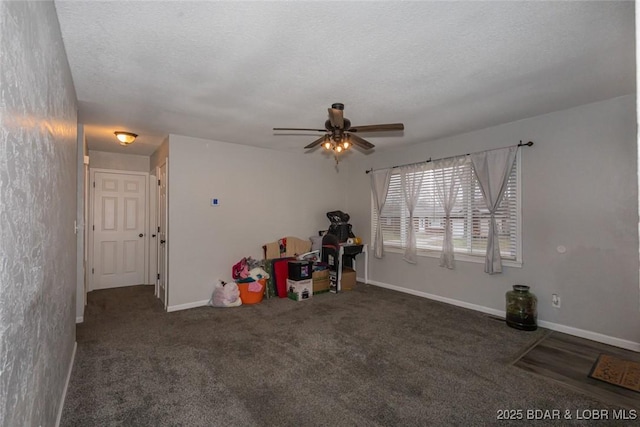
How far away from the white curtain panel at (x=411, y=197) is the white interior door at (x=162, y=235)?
369 cm

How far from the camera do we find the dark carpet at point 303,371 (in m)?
2.04

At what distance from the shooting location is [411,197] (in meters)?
4.96

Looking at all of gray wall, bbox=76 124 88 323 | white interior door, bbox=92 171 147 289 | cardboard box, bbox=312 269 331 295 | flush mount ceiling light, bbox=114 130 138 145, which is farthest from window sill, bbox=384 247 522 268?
white interior door, bbox=92 171 147 289

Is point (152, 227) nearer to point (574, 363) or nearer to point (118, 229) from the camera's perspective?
point (118, 229)

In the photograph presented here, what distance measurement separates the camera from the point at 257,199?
16.6 ft

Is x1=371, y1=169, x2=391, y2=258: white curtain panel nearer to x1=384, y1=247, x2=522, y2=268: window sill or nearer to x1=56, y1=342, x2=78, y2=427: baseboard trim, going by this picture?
x1=384, y1=247, x2=522, y2=268: window sill

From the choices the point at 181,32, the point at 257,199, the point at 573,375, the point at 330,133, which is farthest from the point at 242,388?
the point at 257,199

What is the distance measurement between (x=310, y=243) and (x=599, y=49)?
175 inches

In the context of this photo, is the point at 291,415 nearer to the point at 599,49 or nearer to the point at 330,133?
the point at 330,133

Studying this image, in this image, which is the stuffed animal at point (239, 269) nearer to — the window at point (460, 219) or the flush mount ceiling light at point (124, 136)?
the flush mount ceiling light at point (124, 136)

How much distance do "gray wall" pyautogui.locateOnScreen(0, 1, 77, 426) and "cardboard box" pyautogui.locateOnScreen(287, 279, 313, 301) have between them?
2977 mm

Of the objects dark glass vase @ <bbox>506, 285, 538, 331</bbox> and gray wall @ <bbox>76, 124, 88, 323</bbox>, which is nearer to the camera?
dark glass vase @ <bbox>506, 285, 538, 331</bbox>

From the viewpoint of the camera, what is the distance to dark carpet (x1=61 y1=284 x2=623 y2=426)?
2041 millimetres

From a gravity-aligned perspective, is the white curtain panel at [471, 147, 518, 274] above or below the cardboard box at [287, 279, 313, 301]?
above
